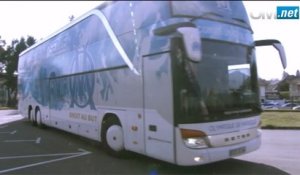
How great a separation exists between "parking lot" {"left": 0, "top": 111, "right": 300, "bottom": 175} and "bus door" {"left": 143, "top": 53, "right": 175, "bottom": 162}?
840mm

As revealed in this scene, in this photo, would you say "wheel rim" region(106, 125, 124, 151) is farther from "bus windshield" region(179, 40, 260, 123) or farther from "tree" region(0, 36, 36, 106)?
"tree" region(0, 36, 36, 106)

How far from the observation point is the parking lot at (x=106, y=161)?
8.34m

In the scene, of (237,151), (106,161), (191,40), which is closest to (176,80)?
(191,40)

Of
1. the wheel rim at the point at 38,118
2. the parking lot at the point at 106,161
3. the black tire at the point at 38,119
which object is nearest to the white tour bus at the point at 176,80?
the parking lot at the point at 106,161

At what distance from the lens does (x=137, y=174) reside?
8.04 m

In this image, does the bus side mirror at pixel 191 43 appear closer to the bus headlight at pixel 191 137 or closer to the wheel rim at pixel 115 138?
the bus headlight at pixel 191 137

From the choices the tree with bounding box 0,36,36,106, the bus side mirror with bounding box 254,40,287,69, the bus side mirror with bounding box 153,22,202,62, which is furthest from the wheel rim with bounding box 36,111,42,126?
the tree with bounding box 0,36,36,106

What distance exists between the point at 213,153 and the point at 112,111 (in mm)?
3098

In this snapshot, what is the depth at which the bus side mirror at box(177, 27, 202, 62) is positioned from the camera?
5.95 metres

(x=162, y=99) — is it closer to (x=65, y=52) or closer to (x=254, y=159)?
(x=254, y=159)

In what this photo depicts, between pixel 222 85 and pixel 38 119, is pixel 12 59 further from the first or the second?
pixel 222 85

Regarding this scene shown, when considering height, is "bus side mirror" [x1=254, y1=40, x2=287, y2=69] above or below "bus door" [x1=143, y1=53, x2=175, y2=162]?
above

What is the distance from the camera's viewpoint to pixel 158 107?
7516 mm

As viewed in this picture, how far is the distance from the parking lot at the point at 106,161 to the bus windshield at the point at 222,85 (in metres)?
1.35
